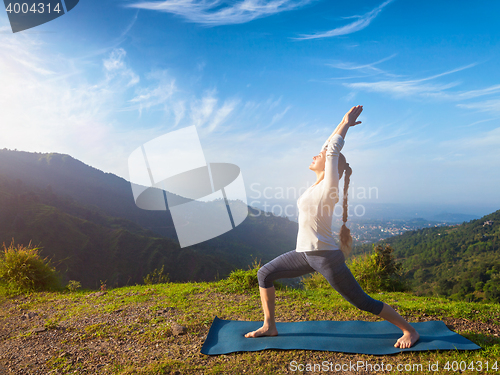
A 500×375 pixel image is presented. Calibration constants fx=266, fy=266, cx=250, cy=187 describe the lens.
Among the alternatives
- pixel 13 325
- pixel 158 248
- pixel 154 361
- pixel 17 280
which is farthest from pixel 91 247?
pixel 154 361

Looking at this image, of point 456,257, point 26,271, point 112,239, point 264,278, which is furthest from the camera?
point 112,239

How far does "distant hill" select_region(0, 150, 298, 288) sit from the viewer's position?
32.6 metres

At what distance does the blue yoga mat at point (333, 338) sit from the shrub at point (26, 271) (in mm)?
4757

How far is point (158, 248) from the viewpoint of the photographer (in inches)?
1522

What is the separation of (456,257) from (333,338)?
26.1 meters

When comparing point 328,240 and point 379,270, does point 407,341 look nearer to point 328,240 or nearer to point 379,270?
point 328,240

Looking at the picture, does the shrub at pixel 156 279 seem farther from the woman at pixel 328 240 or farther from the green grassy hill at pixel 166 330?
the woman at pixel 328 240

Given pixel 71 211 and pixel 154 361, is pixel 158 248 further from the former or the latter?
pixel 154 361

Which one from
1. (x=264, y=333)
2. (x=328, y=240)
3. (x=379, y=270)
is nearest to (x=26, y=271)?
(x=264, y=333)

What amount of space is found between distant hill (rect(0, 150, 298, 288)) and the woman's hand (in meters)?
20.7

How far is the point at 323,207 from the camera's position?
242cm

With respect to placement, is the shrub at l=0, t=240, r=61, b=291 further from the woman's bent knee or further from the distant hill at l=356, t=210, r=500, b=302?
the distant hill at l=356, t=210, r=500, b=302

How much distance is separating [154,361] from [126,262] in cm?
3801

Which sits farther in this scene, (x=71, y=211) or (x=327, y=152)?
(x=71, y=211)
